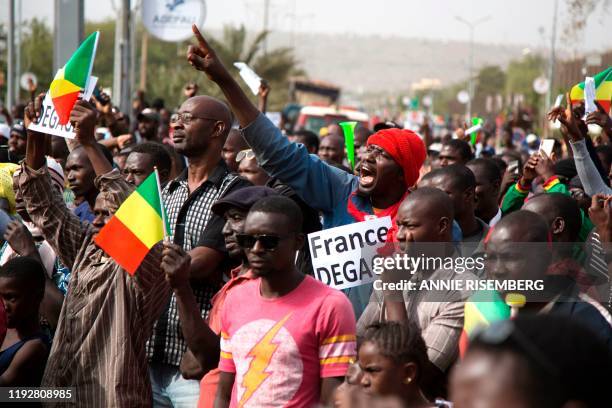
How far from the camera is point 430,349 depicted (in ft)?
13.3

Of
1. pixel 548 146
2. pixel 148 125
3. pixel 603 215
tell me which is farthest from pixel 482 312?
pixel 148 125

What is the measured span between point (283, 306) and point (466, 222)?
2006 millimetres

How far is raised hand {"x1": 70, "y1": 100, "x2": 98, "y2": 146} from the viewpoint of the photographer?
5.86 m

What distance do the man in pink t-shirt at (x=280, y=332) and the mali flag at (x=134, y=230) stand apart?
0.53m

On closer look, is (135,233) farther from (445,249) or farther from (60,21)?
(60,21)

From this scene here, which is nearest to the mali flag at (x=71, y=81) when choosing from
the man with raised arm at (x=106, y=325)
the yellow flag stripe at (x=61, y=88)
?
the yellow flag stripe at (x=61, y=88)

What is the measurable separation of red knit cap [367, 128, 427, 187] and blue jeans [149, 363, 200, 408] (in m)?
1.50

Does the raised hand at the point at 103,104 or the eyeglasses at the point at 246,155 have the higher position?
the eyeglasses at the point at 246,155

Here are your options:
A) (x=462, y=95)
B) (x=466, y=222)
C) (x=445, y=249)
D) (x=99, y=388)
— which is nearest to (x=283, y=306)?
(x=445, y=249)

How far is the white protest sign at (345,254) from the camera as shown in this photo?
4902 mm

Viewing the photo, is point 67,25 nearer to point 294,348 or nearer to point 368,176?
point 368,176

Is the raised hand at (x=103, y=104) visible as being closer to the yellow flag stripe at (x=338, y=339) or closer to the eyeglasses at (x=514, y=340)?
the yellow flag stripe at (x=338, y=339)

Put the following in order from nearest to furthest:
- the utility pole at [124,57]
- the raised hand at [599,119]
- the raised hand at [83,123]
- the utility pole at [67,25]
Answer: the raised hand at [83,123] → the raised hand at [599,119] → the utility pole at [67,25] → the utility pole at [124,57]

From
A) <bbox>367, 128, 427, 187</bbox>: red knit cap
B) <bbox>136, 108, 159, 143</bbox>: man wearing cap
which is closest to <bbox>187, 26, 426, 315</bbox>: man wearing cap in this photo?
<bbox>367, 128, 427, 187</bbox>: red knit cap
